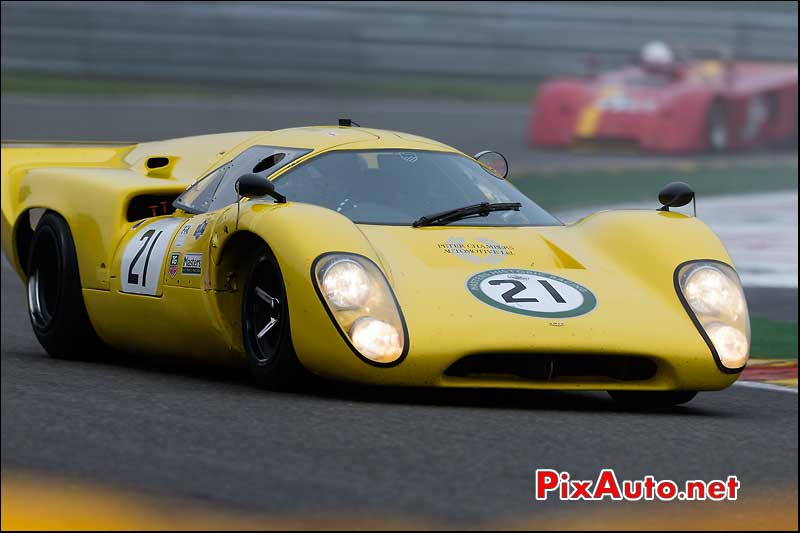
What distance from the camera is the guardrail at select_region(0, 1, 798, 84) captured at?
17281 mm

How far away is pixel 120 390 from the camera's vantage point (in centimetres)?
527

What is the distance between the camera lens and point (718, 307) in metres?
5.48

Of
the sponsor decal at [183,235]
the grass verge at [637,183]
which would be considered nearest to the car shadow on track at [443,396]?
the sponsor decal at [183,235]

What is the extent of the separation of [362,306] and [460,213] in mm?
976

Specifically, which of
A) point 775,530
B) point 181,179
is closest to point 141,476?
point 775,530

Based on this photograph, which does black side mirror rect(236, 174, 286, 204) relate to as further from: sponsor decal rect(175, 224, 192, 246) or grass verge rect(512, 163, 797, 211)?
grass verge rect(512, 163, 797, 211)

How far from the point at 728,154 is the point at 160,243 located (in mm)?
13321

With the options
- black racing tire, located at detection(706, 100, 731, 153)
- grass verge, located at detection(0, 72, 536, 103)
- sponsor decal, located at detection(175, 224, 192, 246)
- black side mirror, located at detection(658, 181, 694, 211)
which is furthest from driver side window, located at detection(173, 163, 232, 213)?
black racing tire, located at detection(706, 100, 731, 153)

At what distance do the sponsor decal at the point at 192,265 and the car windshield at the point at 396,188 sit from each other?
435 millimetres

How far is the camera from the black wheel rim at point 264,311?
5359 millimetres

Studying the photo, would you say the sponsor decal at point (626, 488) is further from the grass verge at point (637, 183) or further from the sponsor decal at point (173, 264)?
the grass verge at point (637, 183)

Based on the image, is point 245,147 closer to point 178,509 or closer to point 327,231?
point 327,231

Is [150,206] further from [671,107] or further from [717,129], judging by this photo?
[717,129]

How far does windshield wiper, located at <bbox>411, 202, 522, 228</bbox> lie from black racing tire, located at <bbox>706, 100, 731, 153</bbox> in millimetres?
12658
